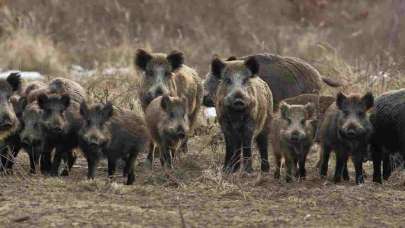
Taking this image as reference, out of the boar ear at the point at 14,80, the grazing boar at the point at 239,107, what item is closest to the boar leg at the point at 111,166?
the grazing boar at the point at 239,107

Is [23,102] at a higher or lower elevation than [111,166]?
higher

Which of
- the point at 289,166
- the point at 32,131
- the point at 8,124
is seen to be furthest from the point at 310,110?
the point at 8,124

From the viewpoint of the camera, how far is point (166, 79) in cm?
1303

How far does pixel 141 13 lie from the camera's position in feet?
97.0

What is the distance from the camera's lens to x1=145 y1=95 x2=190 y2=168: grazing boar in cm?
1142

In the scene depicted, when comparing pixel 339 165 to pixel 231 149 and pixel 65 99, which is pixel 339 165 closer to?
pixel 231 149

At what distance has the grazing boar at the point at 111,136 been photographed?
35.3 feet

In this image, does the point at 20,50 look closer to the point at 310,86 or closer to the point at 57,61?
the point at 57,61

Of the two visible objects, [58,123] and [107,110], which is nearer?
[107,110]

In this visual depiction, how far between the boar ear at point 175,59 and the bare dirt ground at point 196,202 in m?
2.20

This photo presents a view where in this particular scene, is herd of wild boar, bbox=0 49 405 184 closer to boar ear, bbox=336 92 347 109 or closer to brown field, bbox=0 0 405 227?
boar ear, bbox=336 92 347 109

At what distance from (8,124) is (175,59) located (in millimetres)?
→ 2759

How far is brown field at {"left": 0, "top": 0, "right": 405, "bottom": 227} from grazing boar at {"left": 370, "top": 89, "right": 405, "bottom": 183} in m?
0.29

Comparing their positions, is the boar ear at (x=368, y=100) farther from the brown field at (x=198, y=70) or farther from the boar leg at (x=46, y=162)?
the boar leg at (x=46, y=162)
